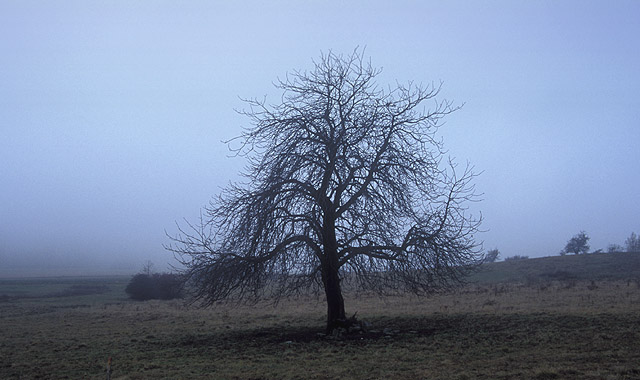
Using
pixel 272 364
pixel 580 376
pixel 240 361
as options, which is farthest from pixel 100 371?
pixel 580 376

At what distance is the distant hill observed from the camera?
142 ft

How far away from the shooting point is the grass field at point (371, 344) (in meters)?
10.4

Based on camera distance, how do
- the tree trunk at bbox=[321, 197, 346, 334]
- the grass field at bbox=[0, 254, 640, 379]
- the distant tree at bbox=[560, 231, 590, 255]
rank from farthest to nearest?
the distant tree at bbox=[560, 231, 590, 255]
the tree trunk at bbox=[321, 197, 346, 334]
the grass field at bbox=[0, 254, 640, 379]

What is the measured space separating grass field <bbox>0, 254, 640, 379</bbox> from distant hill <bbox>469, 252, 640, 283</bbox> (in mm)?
18925

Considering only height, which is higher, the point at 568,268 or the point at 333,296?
the point at 568,268

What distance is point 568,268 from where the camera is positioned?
4762 cm

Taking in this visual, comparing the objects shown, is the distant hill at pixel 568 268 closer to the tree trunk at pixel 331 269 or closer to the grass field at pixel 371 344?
the grass field at pixel 371 344

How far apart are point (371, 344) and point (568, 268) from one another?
3954cm

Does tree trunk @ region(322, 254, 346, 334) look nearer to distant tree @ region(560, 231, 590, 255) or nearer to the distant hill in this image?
the distant hill

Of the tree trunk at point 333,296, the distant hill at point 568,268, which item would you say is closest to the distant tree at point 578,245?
the distant hill at point 568,268

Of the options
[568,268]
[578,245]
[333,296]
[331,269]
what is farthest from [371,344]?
[578,245]

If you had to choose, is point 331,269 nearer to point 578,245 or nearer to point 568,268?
point 568,268

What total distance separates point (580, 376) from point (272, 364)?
20.9 feet

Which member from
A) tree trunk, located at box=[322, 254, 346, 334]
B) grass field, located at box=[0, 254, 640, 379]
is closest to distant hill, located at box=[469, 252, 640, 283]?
grass field, located at box=[0, 254, 640, 379]
